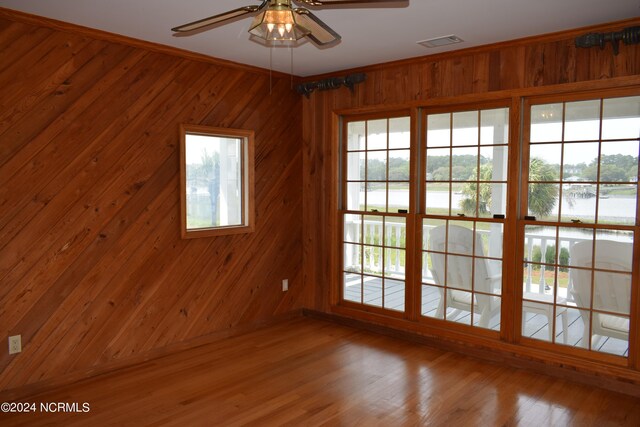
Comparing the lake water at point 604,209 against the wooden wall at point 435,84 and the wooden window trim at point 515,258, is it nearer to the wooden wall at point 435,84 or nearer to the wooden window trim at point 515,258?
the wooden window trim at point 515,258

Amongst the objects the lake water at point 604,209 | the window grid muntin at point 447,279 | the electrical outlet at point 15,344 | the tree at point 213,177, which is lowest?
the electrical outlet at point 15,344

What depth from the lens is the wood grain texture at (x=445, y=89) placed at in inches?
142

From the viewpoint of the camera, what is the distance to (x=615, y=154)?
3623mm

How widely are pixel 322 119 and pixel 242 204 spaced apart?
130 centimetres

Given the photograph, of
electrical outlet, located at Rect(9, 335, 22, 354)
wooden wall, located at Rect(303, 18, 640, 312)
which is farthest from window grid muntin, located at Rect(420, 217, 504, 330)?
electrical outlet, located at Rect(9, 335, 22, 354)

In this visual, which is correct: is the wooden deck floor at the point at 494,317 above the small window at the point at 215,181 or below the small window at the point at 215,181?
below

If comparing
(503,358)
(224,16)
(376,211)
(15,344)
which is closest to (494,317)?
(503,358)

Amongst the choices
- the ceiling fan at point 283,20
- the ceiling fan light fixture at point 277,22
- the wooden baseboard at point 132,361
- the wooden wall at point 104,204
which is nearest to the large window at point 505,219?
the wooden baseboard at point 132,361

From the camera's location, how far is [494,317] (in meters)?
4.27

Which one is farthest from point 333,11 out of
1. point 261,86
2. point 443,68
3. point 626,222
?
point 626,222

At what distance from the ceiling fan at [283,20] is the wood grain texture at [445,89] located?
2.17 m

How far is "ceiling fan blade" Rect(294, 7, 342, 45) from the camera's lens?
2256mm

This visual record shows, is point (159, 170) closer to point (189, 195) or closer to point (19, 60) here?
point (189, 195)

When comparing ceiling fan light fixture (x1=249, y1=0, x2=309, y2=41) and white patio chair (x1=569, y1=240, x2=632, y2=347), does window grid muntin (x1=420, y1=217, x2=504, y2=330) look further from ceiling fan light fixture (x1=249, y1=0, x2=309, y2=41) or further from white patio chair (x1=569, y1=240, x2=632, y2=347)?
ceiling fan light fixture (x1=249, y1=0, x2=309, y2=41)
